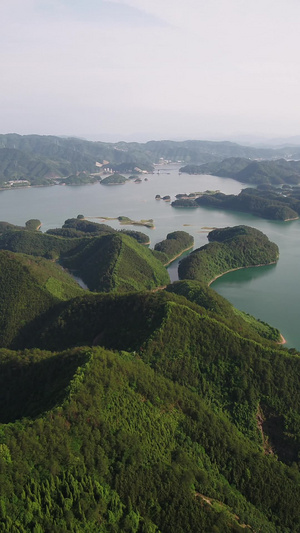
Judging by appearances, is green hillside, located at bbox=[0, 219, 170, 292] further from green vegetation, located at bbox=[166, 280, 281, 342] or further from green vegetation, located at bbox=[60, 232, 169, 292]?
green vegetation, located at bbox=[166, 280, 281, 342]

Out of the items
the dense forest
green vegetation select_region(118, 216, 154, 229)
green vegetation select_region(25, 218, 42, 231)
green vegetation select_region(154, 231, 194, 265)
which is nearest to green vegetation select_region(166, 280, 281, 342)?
the dense forest

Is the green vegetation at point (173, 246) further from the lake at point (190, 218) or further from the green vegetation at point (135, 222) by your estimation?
the green vegetation at point (135, 222)

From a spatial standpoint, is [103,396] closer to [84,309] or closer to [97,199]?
[84,309]

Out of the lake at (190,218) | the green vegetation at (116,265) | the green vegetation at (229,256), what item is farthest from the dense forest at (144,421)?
the green vegetation at (229,256)

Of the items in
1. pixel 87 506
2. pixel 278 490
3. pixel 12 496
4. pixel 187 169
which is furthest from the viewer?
pixel 187 169

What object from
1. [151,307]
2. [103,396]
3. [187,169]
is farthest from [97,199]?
[103,396]

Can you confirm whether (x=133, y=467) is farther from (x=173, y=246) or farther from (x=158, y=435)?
(x=173, y=246)
